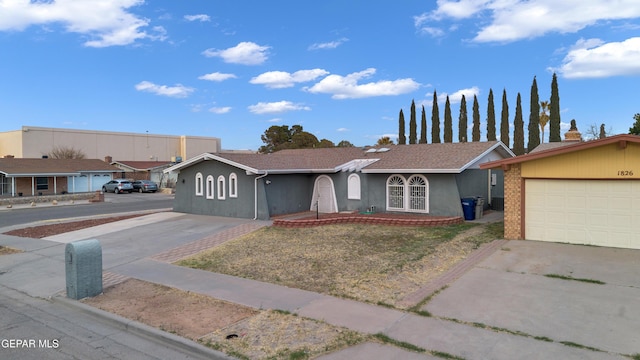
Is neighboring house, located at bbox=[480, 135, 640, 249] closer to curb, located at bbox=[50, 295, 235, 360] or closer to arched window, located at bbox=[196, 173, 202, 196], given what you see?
curb, located at bbox=[50, 295, 235, 360]

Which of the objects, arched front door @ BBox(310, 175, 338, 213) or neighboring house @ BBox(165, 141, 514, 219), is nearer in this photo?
neighboring house @ BBox(165, 141, 514, 219)

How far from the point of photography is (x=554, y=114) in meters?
46.0

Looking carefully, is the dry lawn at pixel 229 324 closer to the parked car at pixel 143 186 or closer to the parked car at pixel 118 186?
the parked car at pixel 118 186

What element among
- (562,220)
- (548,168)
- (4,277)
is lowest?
(4,277)

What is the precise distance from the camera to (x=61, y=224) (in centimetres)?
1994

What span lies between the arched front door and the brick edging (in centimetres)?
353

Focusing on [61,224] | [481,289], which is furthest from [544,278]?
[61,224]

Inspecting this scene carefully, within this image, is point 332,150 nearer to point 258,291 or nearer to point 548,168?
point 548,168

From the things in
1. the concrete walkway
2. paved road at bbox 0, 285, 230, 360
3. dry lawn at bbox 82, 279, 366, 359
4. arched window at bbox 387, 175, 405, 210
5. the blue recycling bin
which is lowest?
paved road at bbox 0, 285, 230, 360

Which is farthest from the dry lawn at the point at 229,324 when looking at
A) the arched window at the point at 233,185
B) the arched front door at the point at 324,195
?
the arched front door at the point at 324,195

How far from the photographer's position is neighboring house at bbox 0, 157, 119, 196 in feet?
132

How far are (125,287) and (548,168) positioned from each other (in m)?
12.3

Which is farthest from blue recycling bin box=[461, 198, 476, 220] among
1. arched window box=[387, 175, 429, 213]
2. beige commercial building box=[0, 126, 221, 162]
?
beige commercial building box=[0, 126, 221, 162]

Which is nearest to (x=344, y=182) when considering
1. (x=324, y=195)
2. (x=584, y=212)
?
(x=324, y=195)
